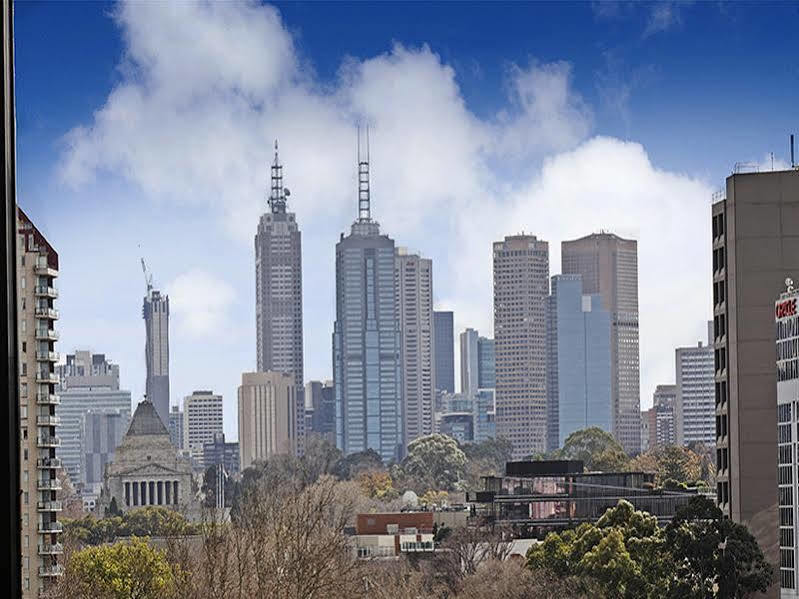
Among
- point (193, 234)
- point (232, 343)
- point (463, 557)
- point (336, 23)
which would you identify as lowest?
point (463, 557)

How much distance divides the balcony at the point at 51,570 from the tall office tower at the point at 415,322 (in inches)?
481

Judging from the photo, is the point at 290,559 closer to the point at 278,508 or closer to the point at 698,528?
the point at 278,508

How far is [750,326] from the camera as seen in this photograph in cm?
790

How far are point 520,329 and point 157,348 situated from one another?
4000 mm

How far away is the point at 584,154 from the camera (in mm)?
20094

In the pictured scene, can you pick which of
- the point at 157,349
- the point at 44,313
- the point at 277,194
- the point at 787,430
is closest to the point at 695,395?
the point at 157,349

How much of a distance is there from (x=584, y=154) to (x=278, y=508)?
15.4 metres

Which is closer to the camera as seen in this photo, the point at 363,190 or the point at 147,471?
the point at 147,471

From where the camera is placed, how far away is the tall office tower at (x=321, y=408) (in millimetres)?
17177

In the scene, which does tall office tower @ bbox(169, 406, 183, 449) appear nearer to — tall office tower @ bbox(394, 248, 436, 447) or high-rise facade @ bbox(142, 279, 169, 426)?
high-rise facade @ bbox(142, 279, 169, 426)

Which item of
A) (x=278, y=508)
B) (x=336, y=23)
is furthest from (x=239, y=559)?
(x=336, y=23)

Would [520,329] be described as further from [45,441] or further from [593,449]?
[45,441]

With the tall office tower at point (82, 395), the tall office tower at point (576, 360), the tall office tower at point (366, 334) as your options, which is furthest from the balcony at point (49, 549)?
the tall office tower at point (366, 334)

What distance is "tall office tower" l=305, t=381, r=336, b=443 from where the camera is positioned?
17.2 m
